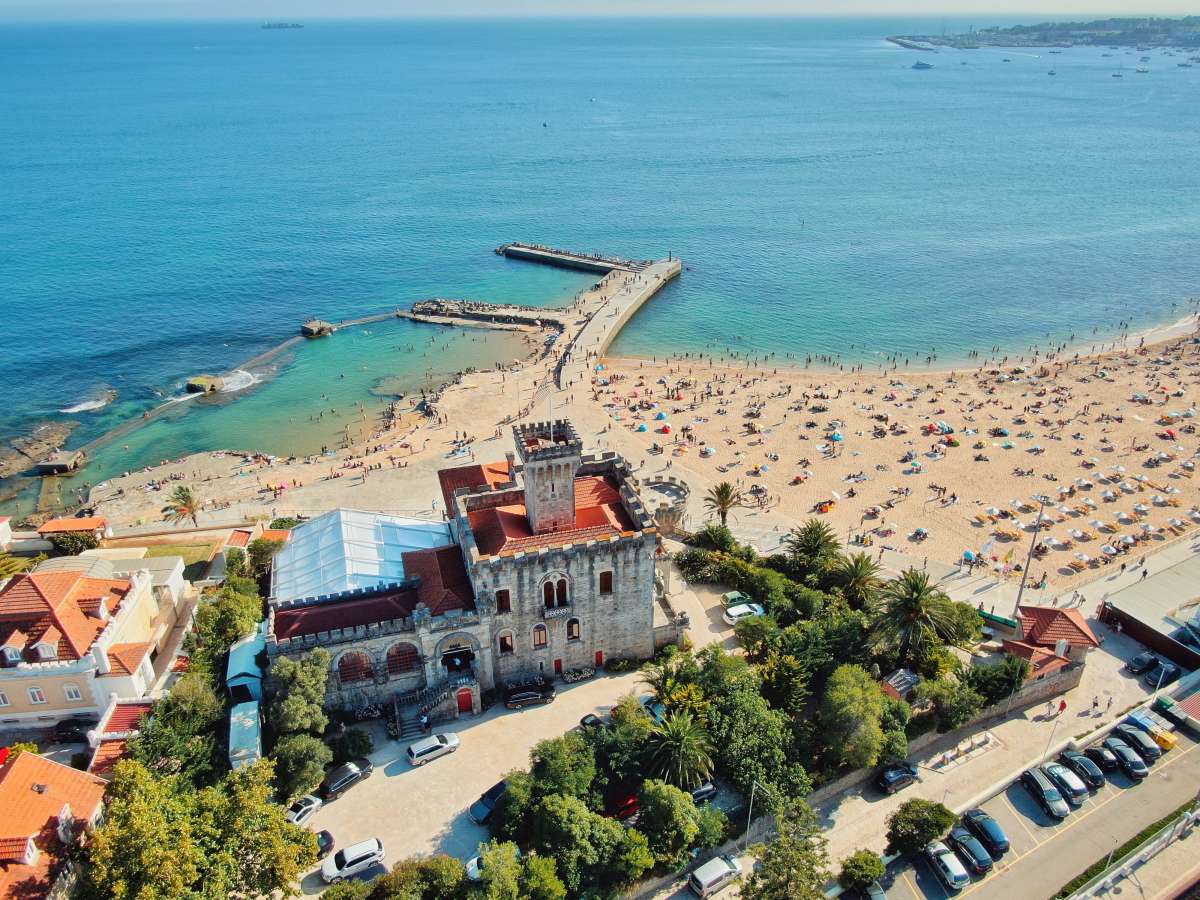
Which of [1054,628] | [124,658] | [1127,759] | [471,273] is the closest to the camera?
[1127,759]

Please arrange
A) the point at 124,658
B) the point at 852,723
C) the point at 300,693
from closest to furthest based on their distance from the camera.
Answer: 1. the point at 852,723
2. the point at 300,693
3. the point at 124,658

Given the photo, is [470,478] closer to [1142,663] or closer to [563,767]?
[563,767]

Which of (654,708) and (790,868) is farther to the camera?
(654,708)

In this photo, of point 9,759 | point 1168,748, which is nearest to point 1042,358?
point 1168,748

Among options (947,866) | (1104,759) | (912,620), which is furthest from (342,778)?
(1104,759)

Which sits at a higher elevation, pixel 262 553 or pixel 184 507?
pixel 262 553

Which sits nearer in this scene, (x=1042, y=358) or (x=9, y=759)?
(x=9, y=759)

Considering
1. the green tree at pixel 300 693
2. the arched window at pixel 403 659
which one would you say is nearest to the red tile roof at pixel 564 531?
the arched window at pixel 403 659

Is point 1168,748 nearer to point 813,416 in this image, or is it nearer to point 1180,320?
point 813,416
